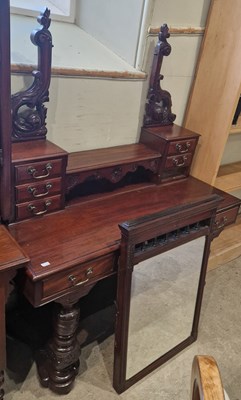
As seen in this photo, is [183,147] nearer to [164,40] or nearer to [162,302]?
[164,40]

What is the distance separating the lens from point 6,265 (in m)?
1.00

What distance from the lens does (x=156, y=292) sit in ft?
4.96

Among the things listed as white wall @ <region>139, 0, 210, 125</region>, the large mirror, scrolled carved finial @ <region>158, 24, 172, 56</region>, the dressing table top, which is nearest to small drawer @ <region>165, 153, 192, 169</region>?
the dressing table top

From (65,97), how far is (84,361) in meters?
1.12

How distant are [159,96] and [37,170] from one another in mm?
753

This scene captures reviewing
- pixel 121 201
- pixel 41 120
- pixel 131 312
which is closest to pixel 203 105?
pixel 121 201

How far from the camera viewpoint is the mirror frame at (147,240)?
1212mm

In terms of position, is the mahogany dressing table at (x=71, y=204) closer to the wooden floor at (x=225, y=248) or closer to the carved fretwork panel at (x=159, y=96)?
the carved fretwork panel at (x=159, y=96)

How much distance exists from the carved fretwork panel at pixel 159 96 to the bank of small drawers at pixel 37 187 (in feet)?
2.02

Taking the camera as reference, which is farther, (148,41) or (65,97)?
(148,41)

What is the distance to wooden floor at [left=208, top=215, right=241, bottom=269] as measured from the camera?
225cm

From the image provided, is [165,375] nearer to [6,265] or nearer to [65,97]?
[6,265]

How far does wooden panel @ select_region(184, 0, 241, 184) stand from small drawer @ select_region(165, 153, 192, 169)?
13 centimetres

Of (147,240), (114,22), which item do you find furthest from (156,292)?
(114,22)
